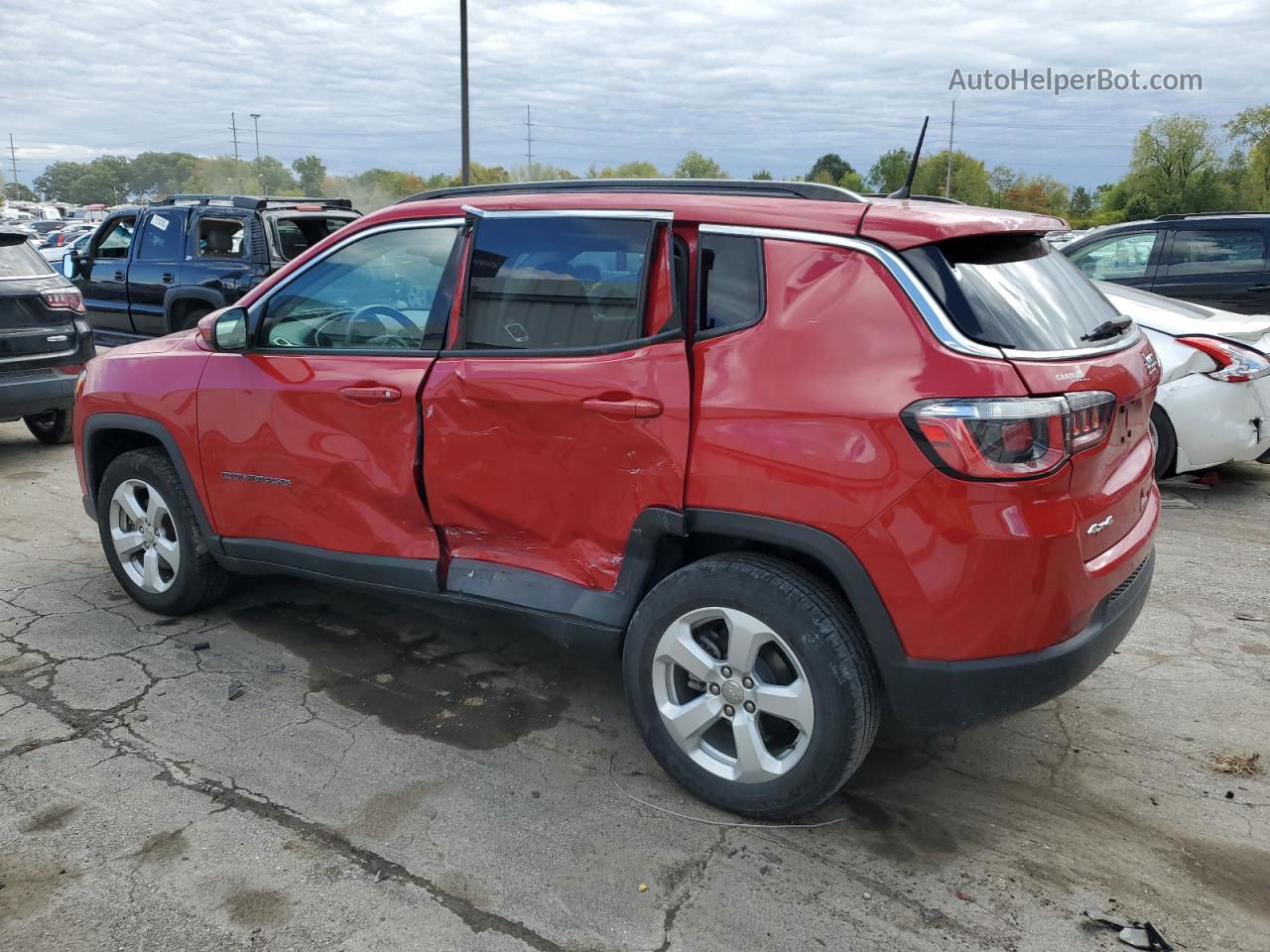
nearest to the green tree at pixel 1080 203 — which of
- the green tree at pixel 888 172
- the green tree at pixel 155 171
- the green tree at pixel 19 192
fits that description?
the green tree at pixel 888 172

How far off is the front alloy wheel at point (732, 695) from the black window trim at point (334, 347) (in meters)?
1.42

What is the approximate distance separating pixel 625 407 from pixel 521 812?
1.31m

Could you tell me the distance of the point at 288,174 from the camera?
78.7 meters

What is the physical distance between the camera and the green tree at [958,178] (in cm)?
5697

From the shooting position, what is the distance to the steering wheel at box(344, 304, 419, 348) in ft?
12.7

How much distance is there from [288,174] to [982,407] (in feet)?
276

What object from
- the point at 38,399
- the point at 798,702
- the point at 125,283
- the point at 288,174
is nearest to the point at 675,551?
the point at 798,702

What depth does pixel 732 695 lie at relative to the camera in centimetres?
309

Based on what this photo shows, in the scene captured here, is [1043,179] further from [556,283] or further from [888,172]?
[556,283]

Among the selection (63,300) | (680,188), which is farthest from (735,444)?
(63,300)

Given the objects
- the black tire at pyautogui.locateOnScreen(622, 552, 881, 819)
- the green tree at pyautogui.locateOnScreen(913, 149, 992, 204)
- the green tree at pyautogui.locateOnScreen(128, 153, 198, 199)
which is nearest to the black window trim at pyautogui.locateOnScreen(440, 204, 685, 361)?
the black tire at pyautogui.locateOnScreen(622, 552, 881, 819)

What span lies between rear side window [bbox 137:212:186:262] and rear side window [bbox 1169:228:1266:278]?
31.4ft

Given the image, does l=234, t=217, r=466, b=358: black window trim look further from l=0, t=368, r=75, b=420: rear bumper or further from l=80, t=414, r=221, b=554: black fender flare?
l=0, t=368, r=75, b=420: rear bumper

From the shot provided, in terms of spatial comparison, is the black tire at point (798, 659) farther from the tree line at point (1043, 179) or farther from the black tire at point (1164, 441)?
the tree line at point (1043, 179)
